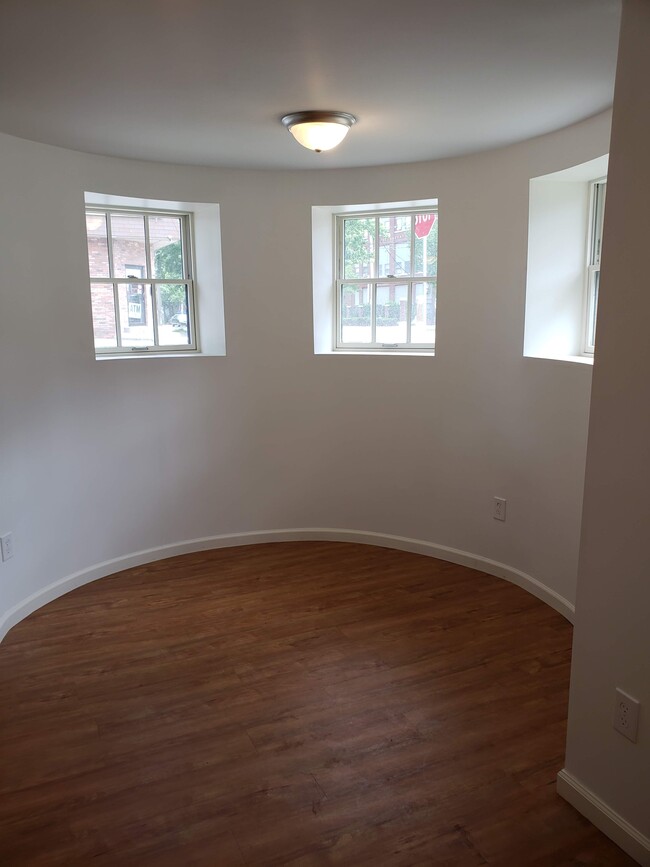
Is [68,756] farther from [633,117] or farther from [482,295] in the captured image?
[482,295]

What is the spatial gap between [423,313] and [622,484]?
2.68 m

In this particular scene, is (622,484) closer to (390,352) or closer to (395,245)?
(390,352)

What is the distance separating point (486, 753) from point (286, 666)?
1.01 meters

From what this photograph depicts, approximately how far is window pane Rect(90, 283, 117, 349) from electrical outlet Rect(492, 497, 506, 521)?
2585 millimetres

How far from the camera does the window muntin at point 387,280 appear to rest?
4.46m

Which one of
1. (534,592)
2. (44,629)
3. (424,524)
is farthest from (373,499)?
(44,629)

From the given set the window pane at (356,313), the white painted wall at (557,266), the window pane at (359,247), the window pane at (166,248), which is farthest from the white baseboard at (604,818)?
the window pane at (166,248)


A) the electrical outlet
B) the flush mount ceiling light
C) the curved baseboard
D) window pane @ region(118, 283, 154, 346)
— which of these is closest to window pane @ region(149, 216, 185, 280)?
window pane @ region(118, 283, 154, 346)

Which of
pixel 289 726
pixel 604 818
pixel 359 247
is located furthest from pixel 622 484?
pixel 359 247

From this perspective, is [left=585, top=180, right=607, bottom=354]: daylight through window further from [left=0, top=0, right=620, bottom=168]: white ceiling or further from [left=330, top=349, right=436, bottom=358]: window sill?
[left=330, top=349, right=436, bottom=358]: window sill

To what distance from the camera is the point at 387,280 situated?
4.57 metres

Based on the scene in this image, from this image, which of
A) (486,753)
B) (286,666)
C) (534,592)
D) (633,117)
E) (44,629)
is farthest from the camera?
(534,592)

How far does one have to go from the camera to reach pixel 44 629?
11.6 ft

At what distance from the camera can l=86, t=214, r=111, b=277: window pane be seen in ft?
13.7
